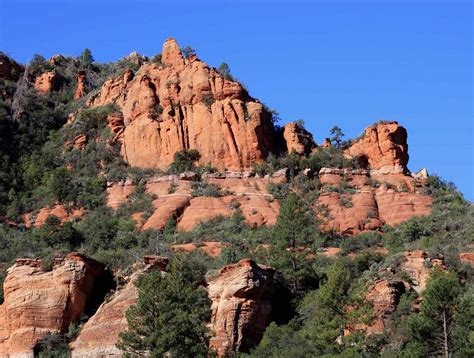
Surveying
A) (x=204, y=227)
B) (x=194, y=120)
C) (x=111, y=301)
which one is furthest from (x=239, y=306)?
(x=194, y=120)

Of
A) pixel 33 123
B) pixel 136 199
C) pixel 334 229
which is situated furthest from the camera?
pixel 33 123

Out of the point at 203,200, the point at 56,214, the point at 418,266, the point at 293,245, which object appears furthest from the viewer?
the point at 56,214

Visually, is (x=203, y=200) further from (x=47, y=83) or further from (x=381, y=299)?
(x=47, y=83)

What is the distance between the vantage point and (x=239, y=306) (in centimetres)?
6088

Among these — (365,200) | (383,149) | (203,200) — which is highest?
(383,149)

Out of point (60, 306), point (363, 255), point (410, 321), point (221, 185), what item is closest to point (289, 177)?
point (221, 185)

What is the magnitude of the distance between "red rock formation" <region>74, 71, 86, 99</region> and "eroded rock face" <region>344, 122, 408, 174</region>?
33665 millimetres

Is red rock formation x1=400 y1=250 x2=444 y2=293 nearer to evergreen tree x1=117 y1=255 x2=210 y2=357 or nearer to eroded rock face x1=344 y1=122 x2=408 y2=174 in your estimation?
evergreen tree x1=117 y1=255 x2=210 y2=357

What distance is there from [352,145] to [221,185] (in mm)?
13116

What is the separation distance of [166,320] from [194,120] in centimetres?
3712

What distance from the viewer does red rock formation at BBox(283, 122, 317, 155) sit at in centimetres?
9044

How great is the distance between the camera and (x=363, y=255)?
68.8m

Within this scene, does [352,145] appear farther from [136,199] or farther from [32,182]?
[32,182]

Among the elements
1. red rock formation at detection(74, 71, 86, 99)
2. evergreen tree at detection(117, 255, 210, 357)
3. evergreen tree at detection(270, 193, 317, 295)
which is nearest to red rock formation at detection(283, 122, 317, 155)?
evergreen tree at detection(270, 193, 317, 295)
